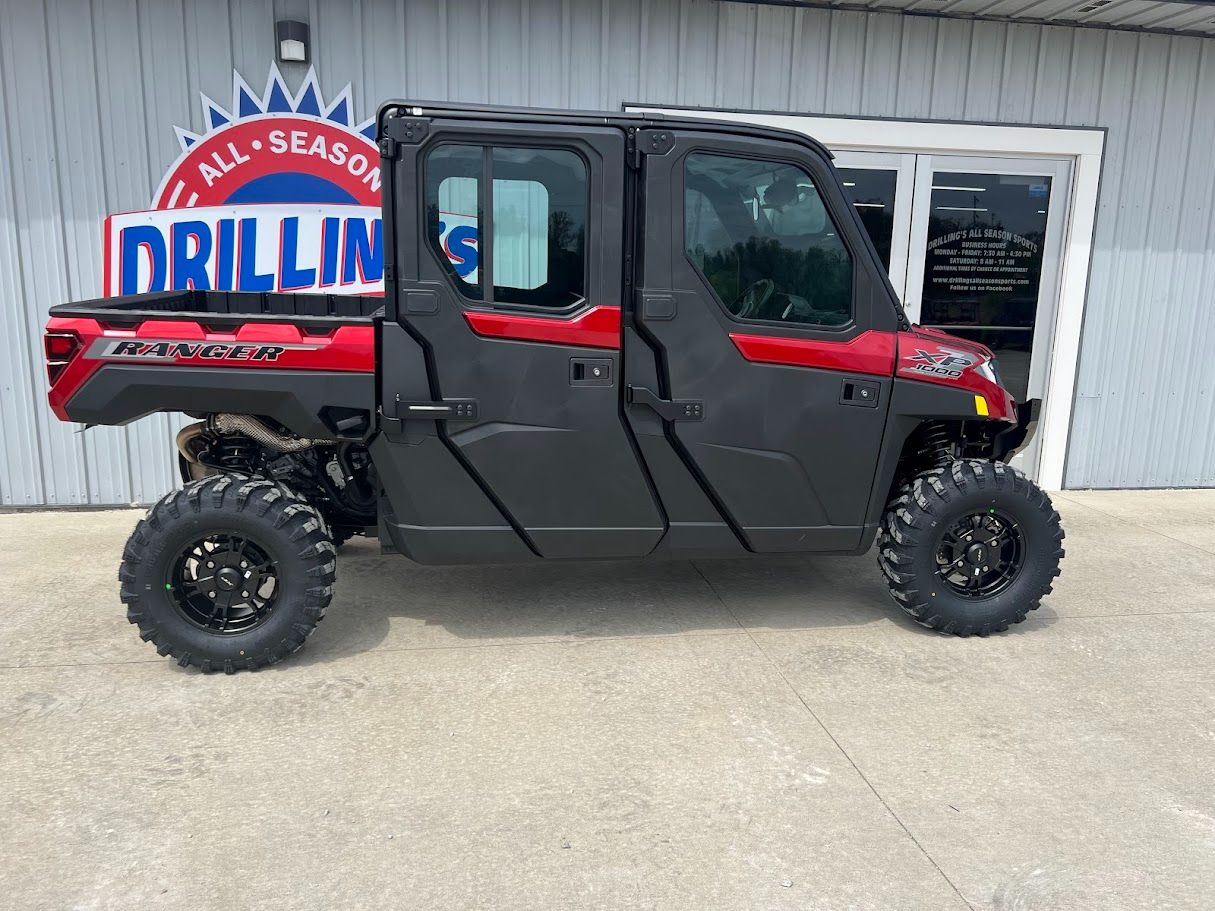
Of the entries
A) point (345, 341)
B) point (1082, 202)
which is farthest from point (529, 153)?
point (1082, 202)

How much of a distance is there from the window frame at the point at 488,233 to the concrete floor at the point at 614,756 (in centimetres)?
152

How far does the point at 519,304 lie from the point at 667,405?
0.74 meters

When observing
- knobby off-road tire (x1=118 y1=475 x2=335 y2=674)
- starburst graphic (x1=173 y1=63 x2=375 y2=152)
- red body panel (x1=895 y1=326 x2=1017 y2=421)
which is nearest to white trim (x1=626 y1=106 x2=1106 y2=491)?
starburst graphic (x1=173 y1=63 x2=375 y2=152)

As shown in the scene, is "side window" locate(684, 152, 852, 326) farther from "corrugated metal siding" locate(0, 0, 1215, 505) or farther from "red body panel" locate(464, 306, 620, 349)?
"corrugated metal siding" locate(0, 0, 1215, 505)

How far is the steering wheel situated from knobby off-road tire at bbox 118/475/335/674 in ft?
6.50

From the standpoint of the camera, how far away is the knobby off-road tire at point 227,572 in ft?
11.6

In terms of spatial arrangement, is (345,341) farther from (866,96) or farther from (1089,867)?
(866,96)

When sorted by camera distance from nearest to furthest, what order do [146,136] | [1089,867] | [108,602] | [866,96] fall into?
1. [1089,867]
2. [108,602]
3. [146,136]
4. [866,96]

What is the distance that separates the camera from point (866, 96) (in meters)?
6.42

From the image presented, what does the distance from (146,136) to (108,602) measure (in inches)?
125

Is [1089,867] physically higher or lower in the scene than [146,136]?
lower

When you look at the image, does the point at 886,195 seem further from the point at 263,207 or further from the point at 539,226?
the point at 263,207

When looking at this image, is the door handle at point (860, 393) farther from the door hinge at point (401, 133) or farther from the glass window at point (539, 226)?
the door hinge at point (401, 133)

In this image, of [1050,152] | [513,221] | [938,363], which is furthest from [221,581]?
[1050,152]
